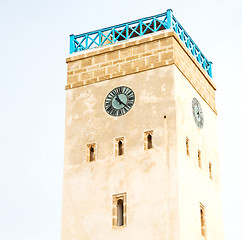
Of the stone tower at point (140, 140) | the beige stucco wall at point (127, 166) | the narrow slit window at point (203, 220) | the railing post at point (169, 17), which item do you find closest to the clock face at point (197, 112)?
the stone tower at point (140, 140)

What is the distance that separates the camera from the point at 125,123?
80.6 feet

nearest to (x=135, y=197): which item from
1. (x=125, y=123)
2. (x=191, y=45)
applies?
(x=125, y=123)

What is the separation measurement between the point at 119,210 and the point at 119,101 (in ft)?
11.5

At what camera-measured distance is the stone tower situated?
23281mm

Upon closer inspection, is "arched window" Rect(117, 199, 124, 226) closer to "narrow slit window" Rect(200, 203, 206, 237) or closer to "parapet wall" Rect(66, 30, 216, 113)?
"narrow slit window" Rect(200, 203, 206, 237)

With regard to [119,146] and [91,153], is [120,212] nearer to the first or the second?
[119,146]

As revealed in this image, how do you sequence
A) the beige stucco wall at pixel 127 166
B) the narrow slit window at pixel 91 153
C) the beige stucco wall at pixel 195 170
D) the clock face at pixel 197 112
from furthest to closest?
the clock face at pixel 197 112
the narrow slit window at pixel 91 153
the beige stucco wall at pixel 195 170
the beige stucco wall at pixel 127 166

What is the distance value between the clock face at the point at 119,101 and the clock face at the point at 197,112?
6.86 feet

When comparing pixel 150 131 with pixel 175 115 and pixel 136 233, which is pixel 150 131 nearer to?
pixel 175 115

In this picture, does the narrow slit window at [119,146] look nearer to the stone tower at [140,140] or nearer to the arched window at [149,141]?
the stone tower at [140,140]

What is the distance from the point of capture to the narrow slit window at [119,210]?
23484mm

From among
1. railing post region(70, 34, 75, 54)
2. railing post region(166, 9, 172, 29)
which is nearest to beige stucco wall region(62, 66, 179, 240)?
railing post region(166, 9, 172, 29)

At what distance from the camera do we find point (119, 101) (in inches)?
982

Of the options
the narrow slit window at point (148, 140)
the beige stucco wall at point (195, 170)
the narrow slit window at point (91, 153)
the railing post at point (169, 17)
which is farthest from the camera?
the railing post at point (169, 17)
